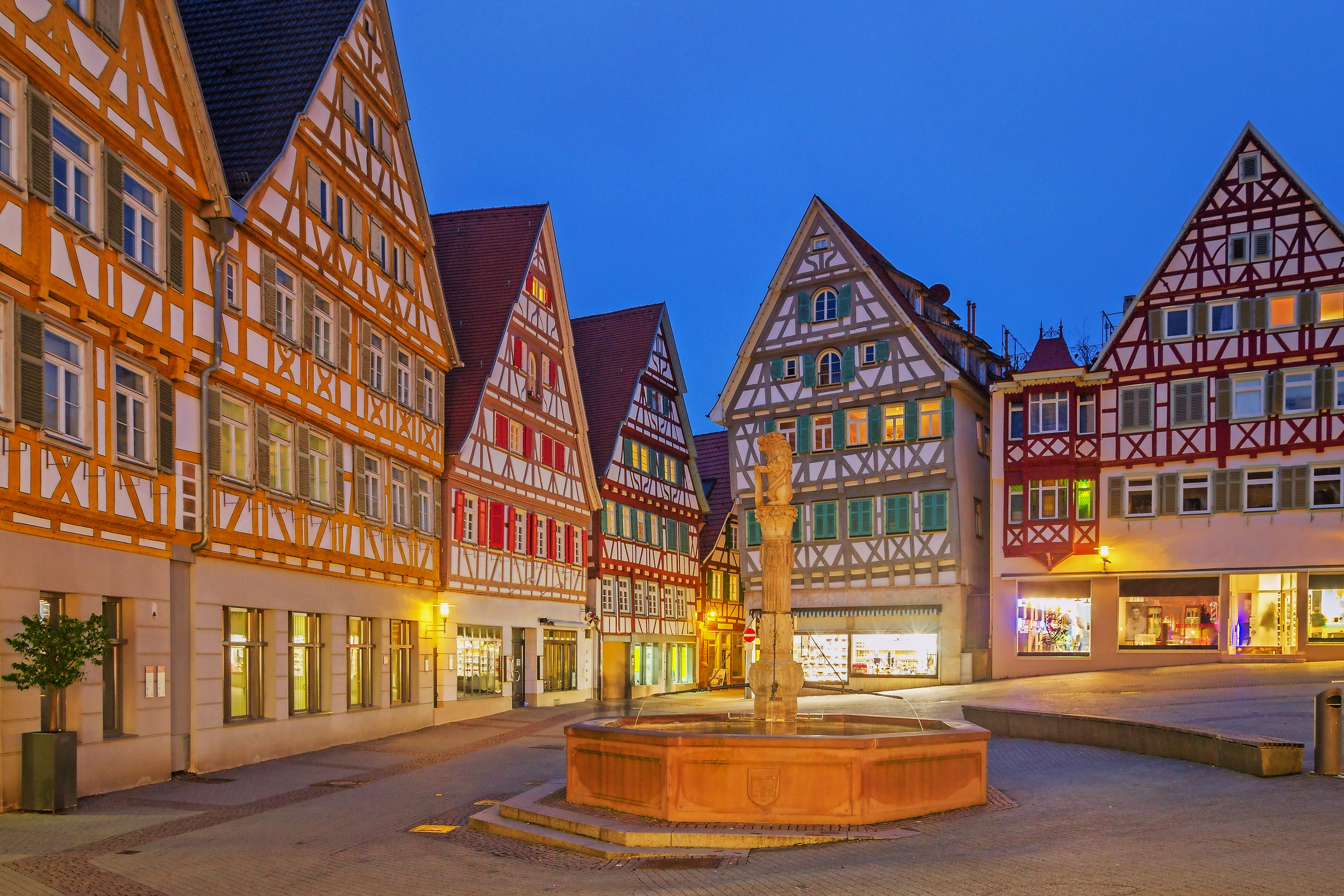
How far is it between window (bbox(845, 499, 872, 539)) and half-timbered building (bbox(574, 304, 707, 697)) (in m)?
7.09

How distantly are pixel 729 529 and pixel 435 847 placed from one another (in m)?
40.6

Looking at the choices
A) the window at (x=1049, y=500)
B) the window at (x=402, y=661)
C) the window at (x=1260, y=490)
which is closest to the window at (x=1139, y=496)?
the window at (x=1049, y=500)

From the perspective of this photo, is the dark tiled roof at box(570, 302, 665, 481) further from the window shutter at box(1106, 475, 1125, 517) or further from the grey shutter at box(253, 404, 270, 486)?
the grey shutter at box(253, 404, 270, 486)

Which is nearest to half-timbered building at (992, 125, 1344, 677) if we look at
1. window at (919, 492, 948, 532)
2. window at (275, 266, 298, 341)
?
window at (919, 492, 948, 532)

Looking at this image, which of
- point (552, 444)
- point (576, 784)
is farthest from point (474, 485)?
point (576, 784)

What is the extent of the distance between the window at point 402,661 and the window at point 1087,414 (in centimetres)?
2006

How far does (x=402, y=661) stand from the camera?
93.1 ft

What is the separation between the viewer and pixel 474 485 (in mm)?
31750

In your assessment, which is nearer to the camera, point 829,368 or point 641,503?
point 829,368

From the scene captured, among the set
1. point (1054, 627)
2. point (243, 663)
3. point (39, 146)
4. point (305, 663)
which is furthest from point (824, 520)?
point (39, 146)

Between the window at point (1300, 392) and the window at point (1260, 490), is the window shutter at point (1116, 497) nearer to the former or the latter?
the window at point (1260, 490)

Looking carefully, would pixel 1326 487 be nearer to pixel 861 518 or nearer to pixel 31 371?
pixel 861 518

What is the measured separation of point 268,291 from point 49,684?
8.92 m

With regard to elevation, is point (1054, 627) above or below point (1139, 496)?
below
